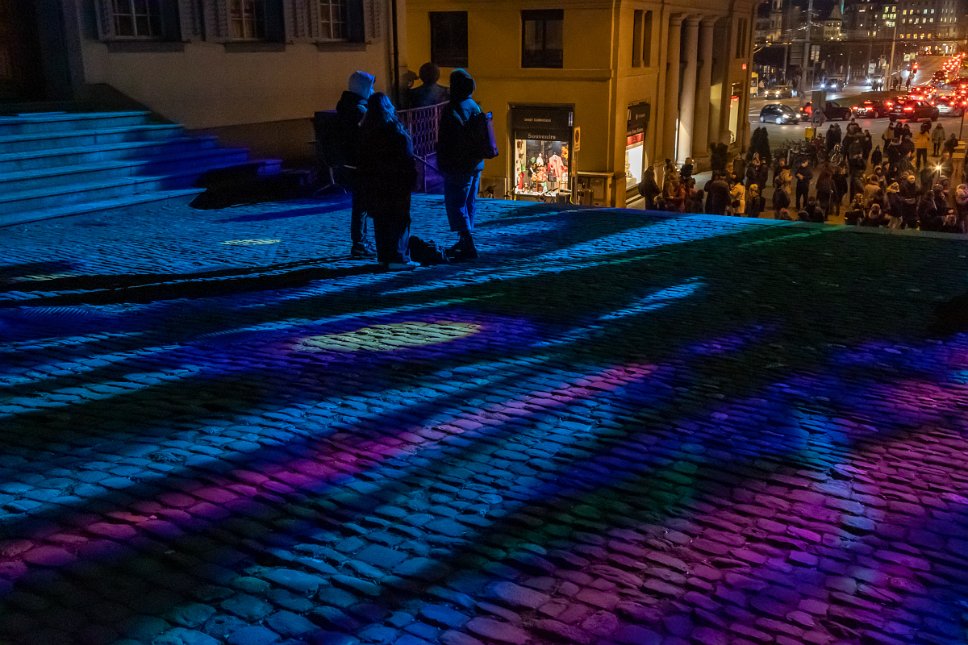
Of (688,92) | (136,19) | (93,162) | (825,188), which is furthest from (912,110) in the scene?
(93,162)

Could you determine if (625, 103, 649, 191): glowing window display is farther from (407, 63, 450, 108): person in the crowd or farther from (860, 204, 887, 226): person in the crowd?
(860, 204, 887, 226): person in the crowd

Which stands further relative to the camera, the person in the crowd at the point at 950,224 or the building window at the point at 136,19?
the building window at the point at 136,19

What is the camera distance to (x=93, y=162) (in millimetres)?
12688

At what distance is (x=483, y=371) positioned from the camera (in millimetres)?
A: 5895

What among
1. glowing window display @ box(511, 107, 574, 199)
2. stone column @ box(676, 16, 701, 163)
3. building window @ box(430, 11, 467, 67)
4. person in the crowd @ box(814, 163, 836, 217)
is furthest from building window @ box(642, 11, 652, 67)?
person in the crowd @ box(814, 163, 836, 217)

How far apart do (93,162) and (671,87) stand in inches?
974

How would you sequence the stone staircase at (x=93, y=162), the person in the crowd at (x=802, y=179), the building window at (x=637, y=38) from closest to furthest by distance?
1. the stone staircase at (x=93, y=162)
2. the person in the crowd at (x=802, y=179)
3. the building window at (x=637, y=38)

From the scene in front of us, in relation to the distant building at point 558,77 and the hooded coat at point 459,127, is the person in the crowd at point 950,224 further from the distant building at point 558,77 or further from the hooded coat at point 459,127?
the distant building at point 558,77

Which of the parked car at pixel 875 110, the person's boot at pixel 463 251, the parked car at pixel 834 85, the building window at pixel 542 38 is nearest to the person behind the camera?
Result: the person's boot at pixel 463 251

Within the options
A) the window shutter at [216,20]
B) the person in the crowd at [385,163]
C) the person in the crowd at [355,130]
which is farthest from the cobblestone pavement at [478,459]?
the window shutter at [216,20]

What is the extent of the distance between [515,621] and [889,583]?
5.09 feet

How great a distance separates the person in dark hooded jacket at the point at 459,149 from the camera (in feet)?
28.9

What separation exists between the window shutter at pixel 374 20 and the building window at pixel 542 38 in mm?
9838

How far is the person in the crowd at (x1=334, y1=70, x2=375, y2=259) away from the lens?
921 centimetres
